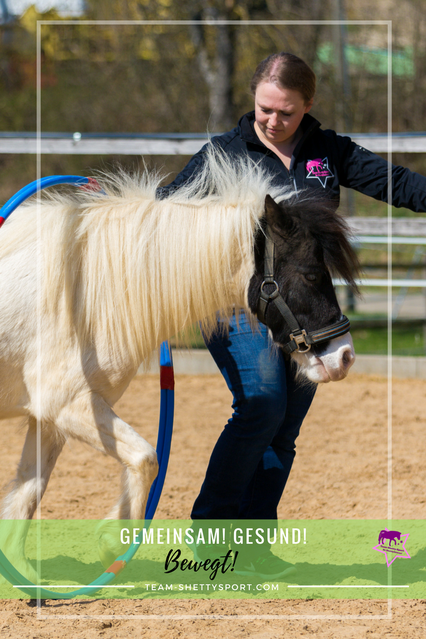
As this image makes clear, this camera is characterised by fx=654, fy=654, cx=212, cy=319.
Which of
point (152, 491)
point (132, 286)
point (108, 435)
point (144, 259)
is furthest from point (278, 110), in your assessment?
point (152, 491)

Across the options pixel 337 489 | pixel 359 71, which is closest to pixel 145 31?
pixel 359 71

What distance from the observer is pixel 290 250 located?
249cm

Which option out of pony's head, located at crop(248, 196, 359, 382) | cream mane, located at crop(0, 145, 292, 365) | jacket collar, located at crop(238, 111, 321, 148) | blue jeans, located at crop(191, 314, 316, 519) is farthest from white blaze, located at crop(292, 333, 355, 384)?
jacket collar, located at crop(238, 111, 321, 148)

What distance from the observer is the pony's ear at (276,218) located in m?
2.43

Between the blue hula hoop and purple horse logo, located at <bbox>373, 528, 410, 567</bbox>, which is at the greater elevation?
the blue hula hoop

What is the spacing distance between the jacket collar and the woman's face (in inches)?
2.0

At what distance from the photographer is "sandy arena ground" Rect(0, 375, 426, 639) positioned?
2.46 m

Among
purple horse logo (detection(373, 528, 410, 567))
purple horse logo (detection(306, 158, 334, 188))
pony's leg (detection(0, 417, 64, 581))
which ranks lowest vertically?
purple horse logo (detection(373, 528, 410, 567))

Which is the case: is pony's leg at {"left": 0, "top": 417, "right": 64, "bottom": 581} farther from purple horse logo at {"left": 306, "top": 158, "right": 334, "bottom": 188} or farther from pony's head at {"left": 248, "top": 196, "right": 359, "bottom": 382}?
purple horse logo at {"left": 306, "top": 158, "right": 334, "bottom": 188}

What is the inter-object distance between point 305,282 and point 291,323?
16 centimetres

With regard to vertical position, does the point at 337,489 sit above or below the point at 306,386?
below

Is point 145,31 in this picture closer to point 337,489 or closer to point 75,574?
point 337,489

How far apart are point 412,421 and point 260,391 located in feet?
11.0

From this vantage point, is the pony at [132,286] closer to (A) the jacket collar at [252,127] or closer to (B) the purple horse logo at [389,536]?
(A) the jacket collar at [252,127]
